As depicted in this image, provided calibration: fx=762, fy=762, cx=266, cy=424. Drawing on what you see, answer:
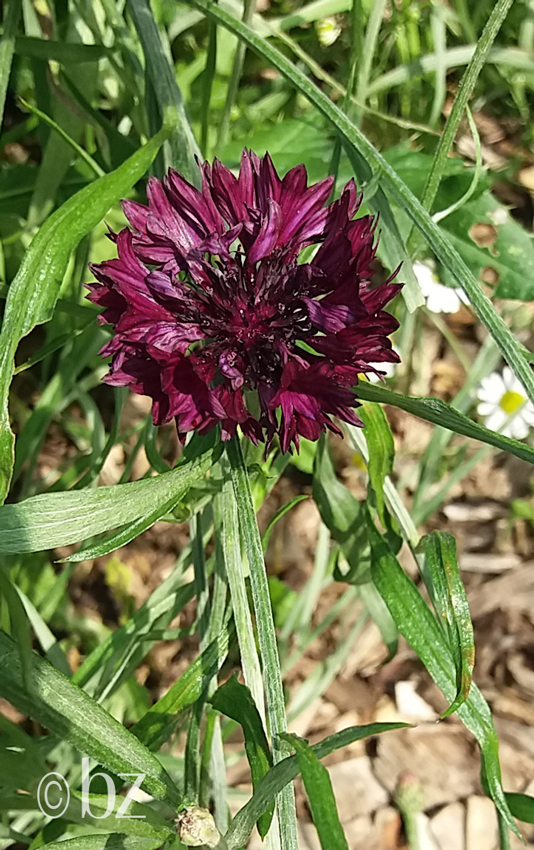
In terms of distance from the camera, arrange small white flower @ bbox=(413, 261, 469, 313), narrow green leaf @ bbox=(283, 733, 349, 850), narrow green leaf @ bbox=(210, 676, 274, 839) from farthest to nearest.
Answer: small white flower @ bbox=(413, 261, 469, 313) < narrow green leaf @ bbox=(210, 676, 274, 839) < narrow green leaf @ bbox=(283, 733, 349, 850)

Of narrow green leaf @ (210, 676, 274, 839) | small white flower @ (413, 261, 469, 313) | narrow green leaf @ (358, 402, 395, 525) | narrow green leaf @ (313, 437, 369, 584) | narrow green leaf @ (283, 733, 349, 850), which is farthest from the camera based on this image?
small white flower @ (413, 261, 469, 313)

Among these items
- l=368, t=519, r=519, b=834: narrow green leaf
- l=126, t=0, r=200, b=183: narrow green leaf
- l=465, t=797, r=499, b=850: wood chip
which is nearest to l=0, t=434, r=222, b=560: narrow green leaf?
l=368, t=519, r=519, b=834: narrow green leaf

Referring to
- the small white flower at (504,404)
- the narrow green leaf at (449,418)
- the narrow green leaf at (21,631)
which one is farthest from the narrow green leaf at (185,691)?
the small white flower at (504,404)

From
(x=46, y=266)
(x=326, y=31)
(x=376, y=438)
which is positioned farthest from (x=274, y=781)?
(x=326, y=31)

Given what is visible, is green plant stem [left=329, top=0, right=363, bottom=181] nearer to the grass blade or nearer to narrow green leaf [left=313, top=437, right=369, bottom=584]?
the grass blade

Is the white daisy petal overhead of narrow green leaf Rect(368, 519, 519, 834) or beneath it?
overhead

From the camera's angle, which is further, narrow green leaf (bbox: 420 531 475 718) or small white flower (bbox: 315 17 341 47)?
small white flower (bbox: 315 17 341 47)
